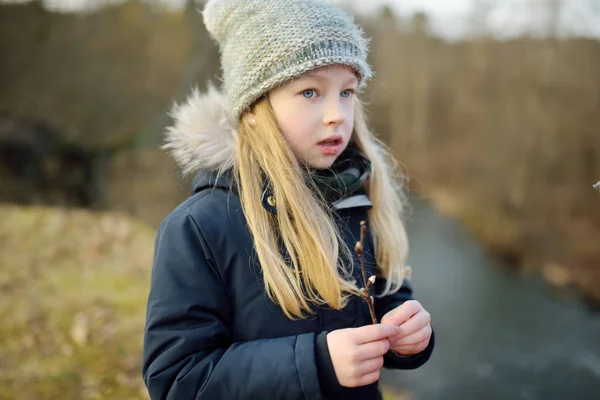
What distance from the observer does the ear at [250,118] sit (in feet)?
5.17

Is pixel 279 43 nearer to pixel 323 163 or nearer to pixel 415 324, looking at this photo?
pixel 323 163

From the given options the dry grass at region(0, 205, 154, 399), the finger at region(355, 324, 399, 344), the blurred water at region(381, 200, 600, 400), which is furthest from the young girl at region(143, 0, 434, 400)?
the blurred water at region(381, 200, 600, 400)

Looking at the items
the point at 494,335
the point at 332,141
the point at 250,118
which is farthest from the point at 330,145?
the point at 494,335

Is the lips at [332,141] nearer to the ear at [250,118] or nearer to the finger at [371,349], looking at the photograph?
the ear at [250,118]

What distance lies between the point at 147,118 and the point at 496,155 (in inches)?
237

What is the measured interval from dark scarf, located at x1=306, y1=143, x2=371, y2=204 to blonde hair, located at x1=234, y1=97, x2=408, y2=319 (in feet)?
0.11

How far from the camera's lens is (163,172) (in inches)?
277

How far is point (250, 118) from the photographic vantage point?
1583 millimetres


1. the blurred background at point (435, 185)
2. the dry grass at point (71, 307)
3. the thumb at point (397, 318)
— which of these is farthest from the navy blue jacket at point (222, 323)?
→ the blurred background at point (435, 185)

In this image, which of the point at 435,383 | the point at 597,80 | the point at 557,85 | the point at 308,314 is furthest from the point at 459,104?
the point at 308,314

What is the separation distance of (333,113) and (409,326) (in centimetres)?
63

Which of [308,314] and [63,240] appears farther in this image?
[63,240]

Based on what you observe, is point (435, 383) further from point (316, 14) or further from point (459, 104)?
point (459, 104)

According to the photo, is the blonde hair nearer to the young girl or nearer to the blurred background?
the young girl
